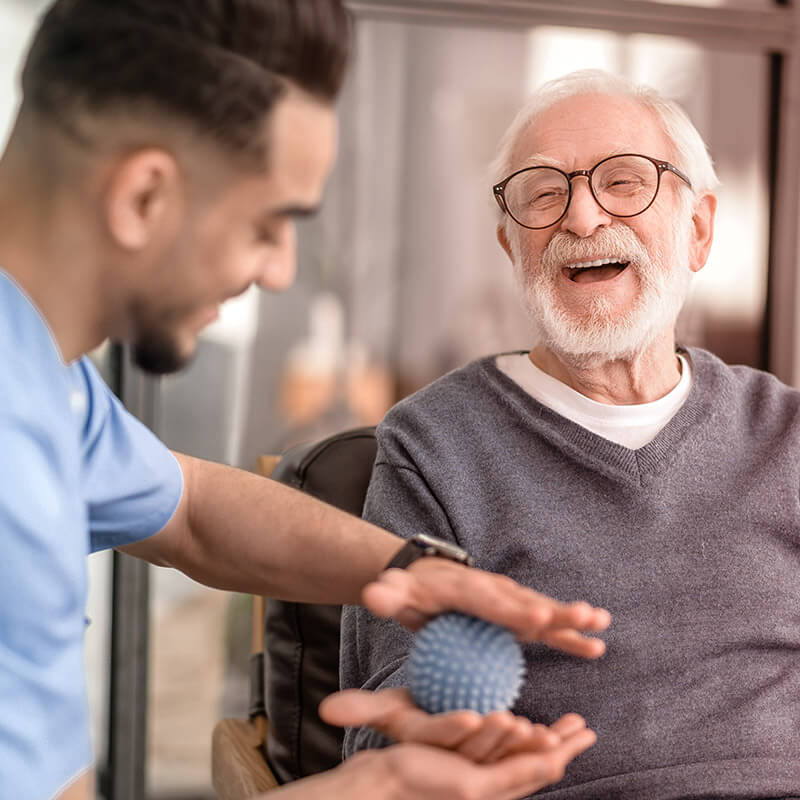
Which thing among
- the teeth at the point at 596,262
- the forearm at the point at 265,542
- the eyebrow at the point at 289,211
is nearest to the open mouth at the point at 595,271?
the teeth at the point at 596,262

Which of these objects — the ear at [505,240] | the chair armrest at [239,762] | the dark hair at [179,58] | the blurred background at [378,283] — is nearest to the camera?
the dark hair at [179,58]

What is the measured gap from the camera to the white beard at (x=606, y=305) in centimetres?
164

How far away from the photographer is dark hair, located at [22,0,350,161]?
791mm

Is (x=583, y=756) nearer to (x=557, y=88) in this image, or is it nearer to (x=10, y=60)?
(x=557, y=88)

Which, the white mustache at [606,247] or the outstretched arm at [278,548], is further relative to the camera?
the white mustache at [606,247]

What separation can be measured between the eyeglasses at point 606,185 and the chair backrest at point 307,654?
0.54 meters

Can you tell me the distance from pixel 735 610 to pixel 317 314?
1557mm

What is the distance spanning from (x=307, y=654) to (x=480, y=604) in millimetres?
872

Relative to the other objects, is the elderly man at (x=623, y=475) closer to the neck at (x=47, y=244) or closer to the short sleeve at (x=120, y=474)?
the short sleeve at (x=120, y=474)

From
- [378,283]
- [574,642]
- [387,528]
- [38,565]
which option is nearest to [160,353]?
[38,565]

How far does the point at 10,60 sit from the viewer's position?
8.06 ft

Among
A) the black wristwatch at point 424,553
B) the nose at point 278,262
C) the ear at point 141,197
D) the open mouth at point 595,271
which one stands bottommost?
the black wristwatch at point 424,553

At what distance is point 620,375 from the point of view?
5.59ft

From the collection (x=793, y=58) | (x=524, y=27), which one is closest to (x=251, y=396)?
(x=524, y=27)
